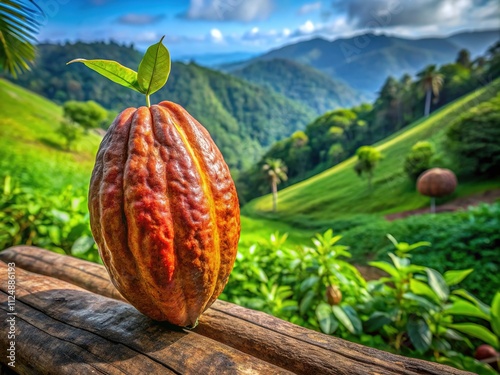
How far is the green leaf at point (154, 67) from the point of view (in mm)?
881

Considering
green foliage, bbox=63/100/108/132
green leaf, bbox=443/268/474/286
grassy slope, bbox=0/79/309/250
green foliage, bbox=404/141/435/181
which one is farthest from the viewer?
green foliage, bbox=63/100/108/132

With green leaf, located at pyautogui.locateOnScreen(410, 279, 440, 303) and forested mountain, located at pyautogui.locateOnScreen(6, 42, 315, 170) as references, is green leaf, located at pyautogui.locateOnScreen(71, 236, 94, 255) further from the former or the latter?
forested mountain, located at pyautogui.locateOnScreen(6, 42, 315, 170)

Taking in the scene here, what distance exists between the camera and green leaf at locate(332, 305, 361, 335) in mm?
1780

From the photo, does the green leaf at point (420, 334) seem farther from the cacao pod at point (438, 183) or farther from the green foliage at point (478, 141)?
the green foliage at point (478, 141)

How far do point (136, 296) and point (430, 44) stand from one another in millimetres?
108483

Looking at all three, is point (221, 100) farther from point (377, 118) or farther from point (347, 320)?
point (347, 320)

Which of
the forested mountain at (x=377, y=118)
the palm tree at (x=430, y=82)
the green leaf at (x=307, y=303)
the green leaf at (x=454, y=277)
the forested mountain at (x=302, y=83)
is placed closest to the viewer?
the green leaf at (x=454, y=277)

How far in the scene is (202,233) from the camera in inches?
36.6

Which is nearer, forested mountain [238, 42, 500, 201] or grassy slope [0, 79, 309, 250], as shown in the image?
grassy slope [0, 79, 309, 250]

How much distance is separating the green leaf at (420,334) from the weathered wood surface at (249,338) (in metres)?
1.01

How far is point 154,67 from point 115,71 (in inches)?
4.5

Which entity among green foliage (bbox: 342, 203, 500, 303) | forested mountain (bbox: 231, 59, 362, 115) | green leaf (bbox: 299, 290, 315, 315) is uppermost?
forested mountain (bbox: 231, 59, 362, 115)

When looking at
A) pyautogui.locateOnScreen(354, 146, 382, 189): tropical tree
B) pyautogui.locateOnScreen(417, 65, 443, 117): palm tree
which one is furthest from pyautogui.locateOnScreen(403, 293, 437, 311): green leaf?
pyautogui.locateOnScreen(417, 65, 443, 117): palm tree

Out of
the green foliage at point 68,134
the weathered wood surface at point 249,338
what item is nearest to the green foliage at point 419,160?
the green foliage at point 68,134
